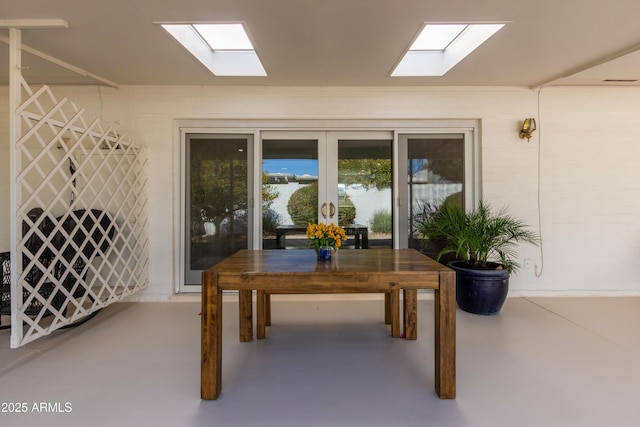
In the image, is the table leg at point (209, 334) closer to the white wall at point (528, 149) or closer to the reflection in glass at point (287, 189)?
the reflection in glass at point (287, 189)

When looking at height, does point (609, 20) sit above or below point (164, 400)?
above

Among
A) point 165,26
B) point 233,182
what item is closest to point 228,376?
point 233,182

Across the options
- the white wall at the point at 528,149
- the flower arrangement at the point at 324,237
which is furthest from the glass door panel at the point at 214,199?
the flower arrangement at the point at 324,237

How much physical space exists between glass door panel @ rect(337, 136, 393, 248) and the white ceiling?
2.19 feet

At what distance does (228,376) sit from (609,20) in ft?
10.7

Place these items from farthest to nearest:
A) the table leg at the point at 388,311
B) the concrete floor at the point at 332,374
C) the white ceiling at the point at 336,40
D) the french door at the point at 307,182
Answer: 1. the french door at the point at 307,182
2. the table leg at the point at 388,311
3. the white ceiling at the point at 336,40
4. the concrete floor at the point at 332,374

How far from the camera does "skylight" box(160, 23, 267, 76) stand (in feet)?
7.86

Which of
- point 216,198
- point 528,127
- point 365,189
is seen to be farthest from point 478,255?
point 216,198

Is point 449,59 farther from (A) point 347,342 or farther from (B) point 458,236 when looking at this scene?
(A) point 347,342

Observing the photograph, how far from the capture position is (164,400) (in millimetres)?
1562

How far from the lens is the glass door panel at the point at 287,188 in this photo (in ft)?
10.9

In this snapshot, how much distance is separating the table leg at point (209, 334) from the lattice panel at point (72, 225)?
1.38 metres

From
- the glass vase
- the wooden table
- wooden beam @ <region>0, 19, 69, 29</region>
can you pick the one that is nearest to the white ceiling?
wooden beam @ <region>0, 19, 69, 29</region>

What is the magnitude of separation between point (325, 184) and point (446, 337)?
2084 mm
